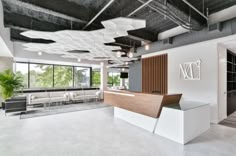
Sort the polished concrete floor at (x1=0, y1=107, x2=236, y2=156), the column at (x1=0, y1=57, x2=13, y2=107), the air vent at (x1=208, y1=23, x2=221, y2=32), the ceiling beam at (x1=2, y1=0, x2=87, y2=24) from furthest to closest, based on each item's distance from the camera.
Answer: the column at (x1=0, y1=57, x2=13, y2=107) < the air vent at (x1=208, y1=23, x2=221, y2=32) < the ceiling beam at (x1=2, y1=0, x2=87, y2=24) < the polished concrete floor at (x1=0, y1=107, x2=236, y2=156)

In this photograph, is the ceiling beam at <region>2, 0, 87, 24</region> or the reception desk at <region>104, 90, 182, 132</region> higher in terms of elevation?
the ceiling beam at <region>2, 0, 87, 24</region>

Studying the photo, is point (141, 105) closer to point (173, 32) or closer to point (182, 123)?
point (182, 123)

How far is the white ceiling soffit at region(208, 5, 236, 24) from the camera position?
382 centimetres

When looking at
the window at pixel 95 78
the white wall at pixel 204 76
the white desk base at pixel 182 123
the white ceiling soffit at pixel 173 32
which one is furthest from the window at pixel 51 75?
the white desk base at pixel 182 123

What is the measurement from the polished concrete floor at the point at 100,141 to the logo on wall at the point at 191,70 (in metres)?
1.79

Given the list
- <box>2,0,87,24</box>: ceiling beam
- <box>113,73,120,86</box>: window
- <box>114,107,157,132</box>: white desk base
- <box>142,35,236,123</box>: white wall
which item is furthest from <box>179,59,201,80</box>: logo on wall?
<box>113,73,120,86</box>: window

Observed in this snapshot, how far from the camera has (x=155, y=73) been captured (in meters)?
6.62

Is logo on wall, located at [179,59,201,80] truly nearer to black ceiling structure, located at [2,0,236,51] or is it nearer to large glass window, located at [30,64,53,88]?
black ceiling structure, located at [2,0,236,51]

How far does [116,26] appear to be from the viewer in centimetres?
317

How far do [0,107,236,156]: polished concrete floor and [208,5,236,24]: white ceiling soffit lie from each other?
3334 mm

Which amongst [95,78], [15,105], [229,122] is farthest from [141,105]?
[95,78]

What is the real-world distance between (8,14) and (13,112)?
432 centimetres

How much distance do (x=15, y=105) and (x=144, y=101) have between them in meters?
5.47

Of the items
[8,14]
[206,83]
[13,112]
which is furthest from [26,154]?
[206,83]
